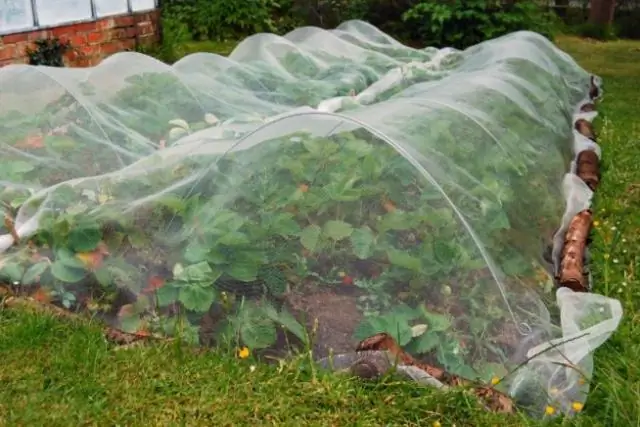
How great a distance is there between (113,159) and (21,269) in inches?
47.7

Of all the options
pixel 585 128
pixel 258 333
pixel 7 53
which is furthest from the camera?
pixel 7 53

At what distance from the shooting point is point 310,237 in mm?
3039

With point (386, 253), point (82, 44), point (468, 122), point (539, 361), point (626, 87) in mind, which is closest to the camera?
point (539, 361)

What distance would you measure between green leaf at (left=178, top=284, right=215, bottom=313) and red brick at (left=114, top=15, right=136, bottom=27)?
688 centimetres

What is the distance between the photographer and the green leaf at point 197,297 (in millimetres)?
2967

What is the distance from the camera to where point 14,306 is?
309cm

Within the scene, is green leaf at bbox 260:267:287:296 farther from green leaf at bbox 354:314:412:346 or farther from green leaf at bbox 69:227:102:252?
green leaf at bbox 69:227:102:252

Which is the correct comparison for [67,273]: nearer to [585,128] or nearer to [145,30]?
[585,128]

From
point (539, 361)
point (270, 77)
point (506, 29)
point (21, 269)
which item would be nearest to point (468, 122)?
point (539, 361)

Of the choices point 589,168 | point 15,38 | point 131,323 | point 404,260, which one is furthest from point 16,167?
point 15,38

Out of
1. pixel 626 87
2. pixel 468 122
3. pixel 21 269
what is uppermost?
pixel 468 122

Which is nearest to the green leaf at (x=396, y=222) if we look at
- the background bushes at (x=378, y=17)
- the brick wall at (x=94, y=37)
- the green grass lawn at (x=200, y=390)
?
the green grass lawn at (x=200, y=390)

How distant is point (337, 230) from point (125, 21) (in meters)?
7.12

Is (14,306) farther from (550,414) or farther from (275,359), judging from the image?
(550,414)
